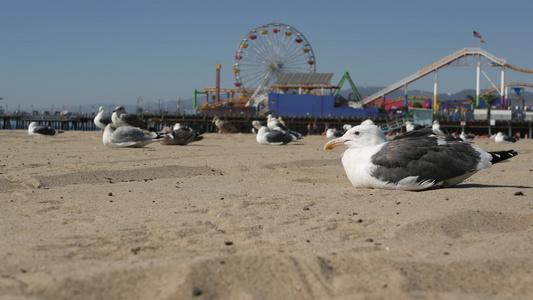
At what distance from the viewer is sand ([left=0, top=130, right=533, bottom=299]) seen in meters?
3.19

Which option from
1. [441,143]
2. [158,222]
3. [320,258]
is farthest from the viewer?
[441,143]

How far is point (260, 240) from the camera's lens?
429 centimetres

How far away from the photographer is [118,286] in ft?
10.4

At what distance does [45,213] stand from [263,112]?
57.9 m

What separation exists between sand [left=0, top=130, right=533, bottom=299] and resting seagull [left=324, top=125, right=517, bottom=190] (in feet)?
0.61

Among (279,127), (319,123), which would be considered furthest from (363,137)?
(319,123)

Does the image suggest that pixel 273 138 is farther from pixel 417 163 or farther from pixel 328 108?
pixel 328 108

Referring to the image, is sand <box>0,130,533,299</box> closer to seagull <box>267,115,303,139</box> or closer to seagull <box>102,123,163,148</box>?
seagull <box>102,123,163,148</box>

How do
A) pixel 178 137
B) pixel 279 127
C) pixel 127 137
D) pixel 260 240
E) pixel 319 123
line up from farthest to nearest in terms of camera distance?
1. pixel 319 123
2. pixel 279 127
3. pixel 178 137
4. pixel 127 137
5. pixel 260 240

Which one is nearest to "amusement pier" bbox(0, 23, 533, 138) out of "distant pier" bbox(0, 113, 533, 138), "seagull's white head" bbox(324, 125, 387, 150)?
"distant pier" bbox(0, 113, 533, 138)

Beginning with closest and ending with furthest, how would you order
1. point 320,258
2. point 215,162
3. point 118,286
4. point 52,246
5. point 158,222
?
point 118,286, point 320,258, point 52,246, point 158,222, point 215,162

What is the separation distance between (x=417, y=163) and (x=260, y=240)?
3064 mm

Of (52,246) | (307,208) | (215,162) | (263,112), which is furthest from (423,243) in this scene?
(263,112)

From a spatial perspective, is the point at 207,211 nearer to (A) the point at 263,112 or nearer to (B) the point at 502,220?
(B) the point at 502,220
